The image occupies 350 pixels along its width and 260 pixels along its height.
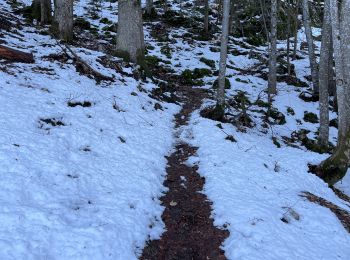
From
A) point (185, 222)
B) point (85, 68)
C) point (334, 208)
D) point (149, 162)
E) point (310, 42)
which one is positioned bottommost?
point (334, 208)

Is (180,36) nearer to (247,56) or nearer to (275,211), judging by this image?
(247,56)

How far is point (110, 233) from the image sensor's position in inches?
223

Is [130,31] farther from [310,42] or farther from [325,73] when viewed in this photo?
[310,42]

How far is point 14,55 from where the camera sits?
479 inches

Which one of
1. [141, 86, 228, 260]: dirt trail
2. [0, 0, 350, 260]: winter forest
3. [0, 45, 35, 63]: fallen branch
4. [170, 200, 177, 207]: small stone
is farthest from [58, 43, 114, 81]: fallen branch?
[170, 200, 177, 207]: small stone

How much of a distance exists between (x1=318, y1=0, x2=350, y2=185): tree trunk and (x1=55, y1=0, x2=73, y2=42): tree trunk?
11.7 m

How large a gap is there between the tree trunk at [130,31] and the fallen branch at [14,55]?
4.35 metres

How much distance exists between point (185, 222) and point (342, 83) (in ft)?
19.5

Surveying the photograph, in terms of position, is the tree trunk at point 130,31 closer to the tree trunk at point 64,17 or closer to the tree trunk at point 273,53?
the tree trunk at point 64,17

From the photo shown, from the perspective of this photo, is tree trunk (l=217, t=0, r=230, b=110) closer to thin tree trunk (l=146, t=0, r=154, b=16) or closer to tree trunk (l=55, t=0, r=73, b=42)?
tree trunk (l=55, t=0, r=73, b=42)

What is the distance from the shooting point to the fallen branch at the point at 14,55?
11922mm

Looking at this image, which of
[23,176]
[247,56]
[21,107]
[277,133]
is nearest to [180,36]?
[247,56]

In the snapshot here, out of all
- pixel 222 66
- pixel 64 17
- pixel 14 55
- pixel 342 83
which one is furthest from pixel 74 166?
pixel 64 17

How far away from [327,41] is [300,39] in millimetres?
26069
